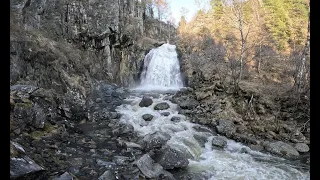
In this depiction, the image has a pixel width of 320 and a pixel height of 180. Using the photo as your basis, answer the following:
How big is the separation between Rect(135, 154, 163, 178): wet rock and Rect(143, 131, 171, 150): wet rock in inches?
60.3

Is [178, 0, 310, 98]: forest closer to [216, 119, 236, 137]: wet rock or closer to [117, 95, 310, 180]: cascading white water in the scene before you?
[216, 119, 236, 137]: wet rock

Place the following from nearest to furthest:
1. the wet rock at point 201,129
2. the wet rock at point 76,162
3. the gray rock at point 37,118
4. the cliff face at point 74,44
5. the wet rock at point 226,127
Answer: the wet rock at point 76,162
the gray rock at point 37,118
the wet rock at point 226,127
the wet rock at point 201,129
the cliff face at point 74,44

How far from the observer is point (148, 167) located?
320 inches

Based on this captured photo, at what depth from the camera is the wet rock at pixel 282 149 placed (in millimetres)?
10375

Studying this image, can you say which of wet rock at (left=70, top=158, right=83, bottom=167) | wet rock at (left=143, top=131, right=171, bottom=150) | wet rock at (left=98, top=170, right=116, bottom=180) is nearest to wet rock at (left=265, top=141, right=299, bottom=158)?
wet rock at (left=143, top=131, right=171, bottom=150)

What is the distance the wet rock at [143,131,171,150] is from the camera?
10.1 metres

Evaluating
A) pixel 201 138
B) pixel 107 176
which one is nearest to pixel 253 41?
pixel 201 138

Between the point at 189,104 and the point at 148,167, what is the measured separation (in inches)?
316

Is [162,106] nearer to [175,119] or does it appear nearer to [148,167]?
[175,119]

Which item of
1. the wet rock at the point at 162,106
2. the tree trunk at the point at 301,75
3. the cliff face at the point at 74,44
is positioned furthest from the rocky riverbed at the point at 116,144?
the tree trunk at the point at 301,75

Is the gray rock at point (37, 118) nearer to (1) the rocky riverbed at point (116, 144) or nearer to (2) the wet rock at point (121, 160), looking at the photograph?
(1) the rocky riverbed at point (116, 144)

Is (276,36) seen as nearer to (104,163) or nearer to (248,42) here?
(248,42)

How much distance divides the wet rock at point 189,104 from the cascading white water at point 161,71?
7356mm

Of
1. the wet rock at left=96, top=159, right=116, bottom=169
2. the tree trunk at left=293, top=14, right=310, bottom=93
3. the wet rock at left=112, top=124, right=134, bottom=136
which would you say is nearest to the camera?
the wet rock at left=96, top=159, right=116, bottom=169
